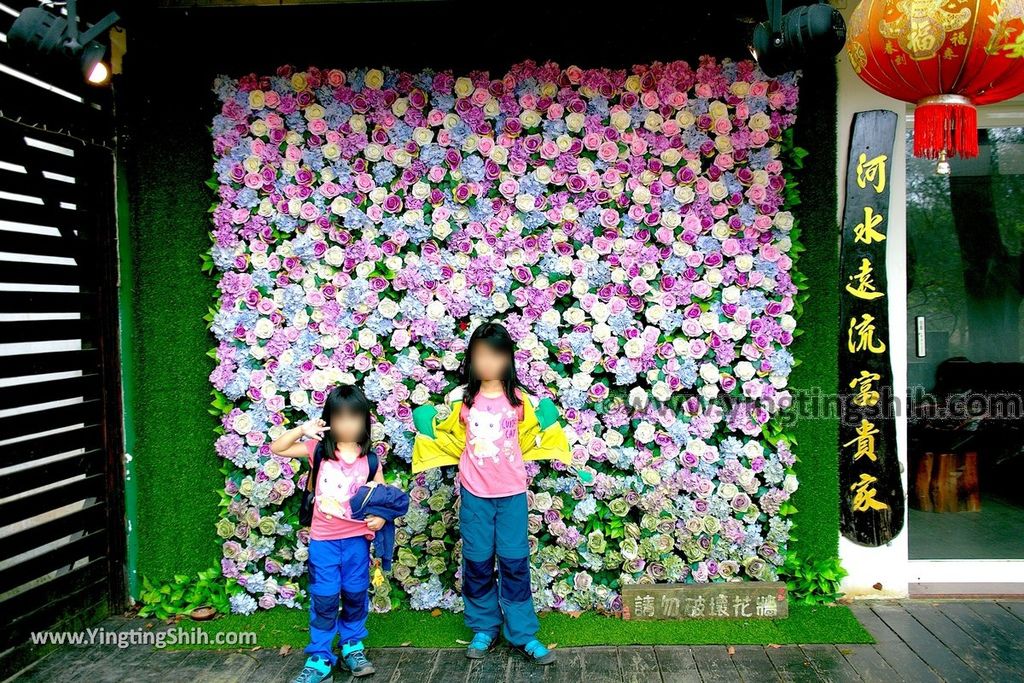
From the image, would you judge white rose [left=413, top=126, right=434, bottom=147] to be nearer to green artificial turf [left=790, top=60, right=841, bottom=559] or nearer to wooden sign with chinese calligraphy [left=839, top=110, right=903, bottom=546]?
green artificial turf [left=790, top=60, right=841, bottom=559]

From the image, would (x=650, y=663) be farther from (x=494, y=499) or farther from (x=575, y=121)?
(x=575, y=121)

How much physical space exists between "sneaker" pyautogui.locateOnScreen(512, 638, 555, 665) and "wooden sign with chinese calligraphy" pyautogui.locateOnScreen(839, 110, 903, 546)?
6.45 feet

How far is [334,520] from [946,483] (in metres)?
3.94

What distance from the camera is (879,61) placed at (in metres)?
2.59

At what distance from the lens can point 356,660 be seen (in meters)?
3.12

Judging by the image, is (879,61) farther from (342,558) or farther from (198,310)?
(198,310)

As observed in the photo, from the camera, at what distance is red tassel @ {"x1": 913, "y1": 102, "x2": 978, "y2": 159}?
8.57 ft

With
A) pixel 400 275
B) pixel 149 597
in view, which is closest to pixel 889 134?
pixel 400 275

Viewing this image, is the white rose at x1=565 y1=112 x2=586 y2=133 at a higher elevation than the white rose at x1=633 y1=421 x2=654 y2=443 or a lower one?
higher

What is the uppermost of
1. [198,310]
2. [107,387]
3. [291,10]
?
[291,10]

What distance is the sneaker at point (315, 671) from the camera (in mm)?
2996

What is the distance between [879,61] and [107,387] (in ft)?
14.0

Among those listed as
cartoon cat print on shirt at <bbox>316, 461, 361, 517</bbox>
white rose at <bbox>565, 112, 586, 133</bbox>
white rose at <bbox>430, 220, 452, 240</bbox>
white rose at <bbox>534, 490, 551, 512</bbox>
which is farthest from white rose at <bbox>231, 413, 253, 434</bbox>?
white rose at <bbox>565, 112, 586, 133</bbox>

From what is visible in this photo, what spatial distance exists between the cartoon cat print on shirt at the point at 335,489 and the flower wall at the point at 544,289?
661 mm
